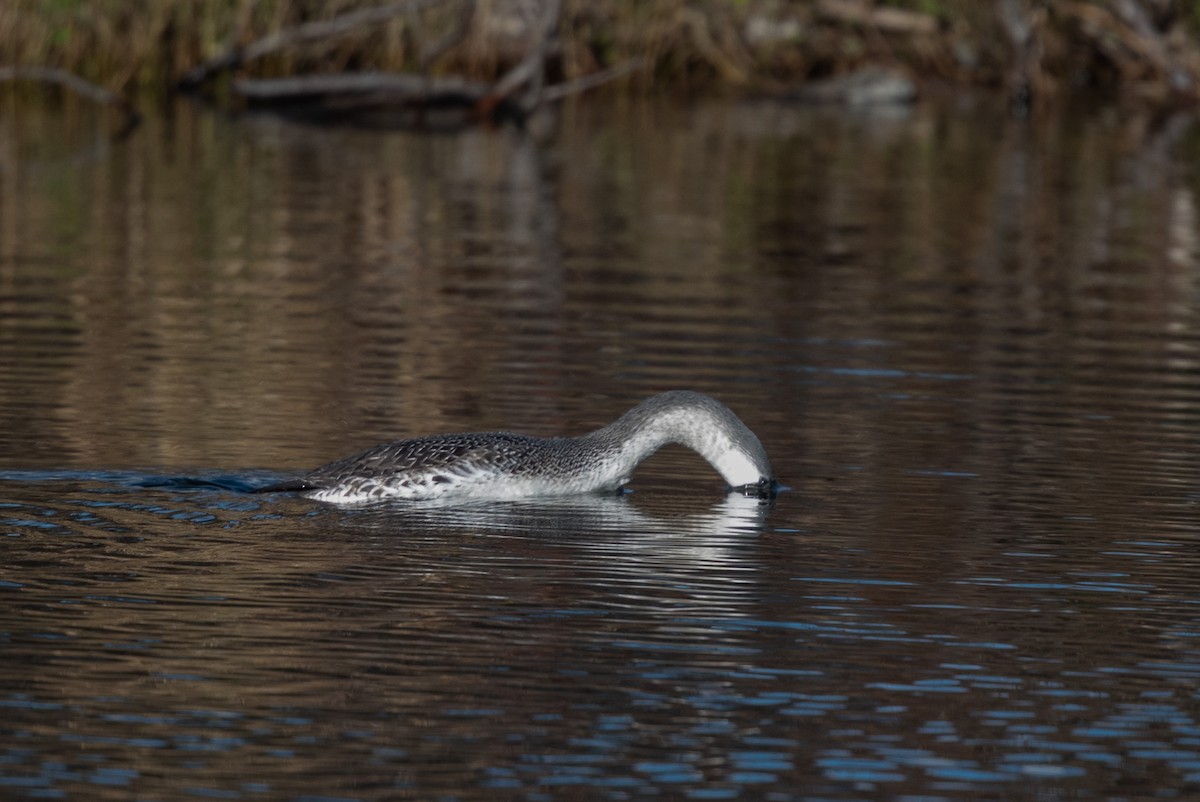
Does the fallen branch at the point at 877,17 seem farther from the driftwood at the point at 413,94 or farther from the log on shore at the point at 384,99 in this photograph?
the log on shore at the point at 384,99

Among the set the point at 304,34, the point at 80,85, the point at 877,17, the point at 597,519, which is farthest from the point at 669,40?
the point at 597,519

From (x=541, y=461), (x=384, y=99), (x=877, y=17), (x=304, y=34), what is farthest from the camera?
(x=877, y=17)

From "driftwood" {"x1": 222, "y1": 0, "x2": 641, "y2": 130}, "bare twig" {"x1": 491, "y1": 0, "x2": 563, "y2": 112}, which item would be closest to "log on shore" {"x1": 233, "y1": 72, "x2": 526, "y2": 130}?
"driftwood" {"x1": 222, "y1": 0, "x2": 641, "y2": 130}

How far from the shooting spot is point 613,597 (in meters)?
7.52

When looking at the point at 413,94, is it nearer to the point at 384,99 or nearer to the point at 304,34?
the point at 384,99

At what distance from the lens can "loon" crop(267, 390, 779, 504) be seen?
927 centimetres

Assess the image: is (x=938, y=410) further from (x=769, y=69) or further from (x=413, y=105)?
(x=769, y=69)

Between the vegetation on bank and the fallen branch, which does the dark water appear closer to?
the vegetation on bank

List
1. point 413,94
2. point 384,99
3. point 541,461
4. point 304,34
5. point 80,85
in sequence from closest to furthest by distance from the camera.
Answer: point 541,461 < point 80,85 < point 304,34 < point 413,94 < point 384,99

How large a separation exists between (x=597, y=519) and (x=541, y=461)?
58 cm

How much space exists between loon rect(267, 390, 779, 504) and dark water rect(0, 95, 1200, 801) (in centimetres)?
18

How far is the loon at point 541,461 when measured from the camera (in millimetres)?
9266

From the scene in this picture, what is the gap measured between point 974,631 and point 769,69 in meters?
31.3

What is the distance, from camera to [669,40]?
3584 cm
